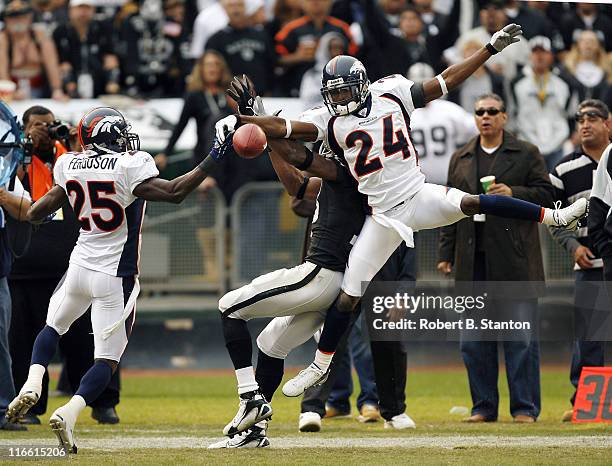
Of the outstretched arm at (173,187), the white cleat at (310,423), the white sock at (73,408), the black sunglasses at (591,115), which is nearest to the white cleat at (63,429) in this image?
the white sock at (73,408)

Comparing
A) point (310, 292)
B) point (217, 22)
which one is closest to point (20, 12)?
point (217, 22)

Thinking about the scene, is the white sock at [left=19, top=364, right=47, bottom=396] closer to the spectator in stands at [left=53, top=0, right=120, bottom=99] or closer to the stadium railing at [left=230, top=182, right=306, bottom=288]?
the stadium railing at [left=230, top=182, right=306, bottom=288]

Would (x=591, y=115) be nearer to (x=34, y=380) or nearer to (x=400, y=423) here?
(x=400, y=423)

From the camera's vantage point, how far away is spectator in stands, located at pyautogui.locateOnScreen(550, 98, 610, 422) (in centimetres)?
1016

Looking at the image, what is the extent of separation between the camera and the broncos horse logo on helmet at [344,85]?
815 cm

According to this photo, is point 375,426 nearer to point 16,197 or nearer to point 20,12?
point 16,197

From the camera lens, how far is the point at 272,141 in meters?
8.12

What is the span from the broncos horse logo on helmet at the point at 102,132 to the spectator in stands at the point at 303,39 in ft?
22.3

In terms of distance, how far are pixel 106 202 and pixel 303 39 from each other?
24.0 ft

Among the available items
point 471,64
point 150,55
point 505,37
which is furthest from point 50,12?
point 505,37

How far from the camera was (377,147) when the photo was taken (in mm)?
8211

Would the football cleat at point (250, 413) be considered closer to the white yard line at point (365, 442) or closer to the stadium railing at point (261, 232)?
the white yard line at point (365, 442)

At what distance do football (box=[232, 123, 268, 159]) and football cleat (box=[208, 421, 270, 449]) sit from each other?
1771 millimetres

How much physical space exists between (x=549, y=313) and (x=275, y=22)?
17.5ft
